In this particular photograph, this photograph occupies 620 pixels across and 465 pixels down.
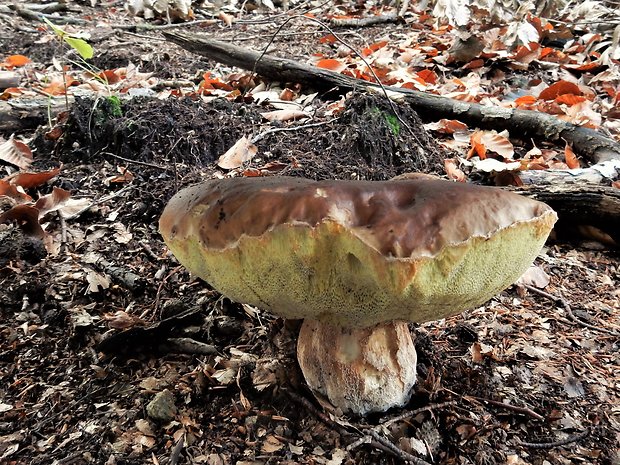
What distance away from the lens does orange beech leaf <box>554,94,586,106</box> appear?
4141 mm

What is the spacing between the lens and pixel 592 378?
1851 mm

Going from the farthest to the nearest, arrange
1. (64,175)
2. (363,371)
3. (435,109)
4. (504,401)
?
(435,109) → (64,175) → (504,401) → (363,371)

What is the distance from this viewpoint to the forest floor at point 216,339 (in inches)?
61.5

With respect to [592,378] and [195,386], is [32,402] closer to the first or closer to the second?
[195,386]

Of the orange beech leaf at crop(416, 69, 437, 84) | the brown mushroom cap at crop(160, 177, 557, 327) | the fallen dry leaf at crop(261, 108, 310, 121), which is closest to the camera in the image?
the brown mushroom cap at crop(160, 177, 557, 327)

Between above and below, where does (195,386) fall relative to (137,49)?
above

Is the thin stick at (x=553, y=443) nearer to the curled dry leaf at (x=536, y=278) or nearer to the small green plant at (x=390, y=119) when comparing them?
the curled dry leaf at (x=536, y=278)

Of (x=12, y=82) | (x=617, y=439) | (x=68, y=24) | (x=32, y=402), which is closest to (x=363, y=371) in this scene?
(x=617, y=439)

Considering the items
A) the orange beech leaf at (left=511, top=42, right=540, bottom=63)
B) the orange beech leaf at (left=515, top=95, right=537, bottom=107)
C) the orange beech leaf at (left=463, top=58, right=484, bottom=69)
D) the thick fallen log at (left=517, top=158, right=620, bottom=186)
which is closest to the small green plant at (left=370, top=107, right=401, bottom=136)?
the thick fallen log at (left=517, top=158, right=620, bottom=186)

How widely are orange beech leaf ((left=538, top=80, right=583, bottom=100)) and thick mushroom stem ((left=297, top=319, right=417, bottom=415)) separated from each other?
354cm

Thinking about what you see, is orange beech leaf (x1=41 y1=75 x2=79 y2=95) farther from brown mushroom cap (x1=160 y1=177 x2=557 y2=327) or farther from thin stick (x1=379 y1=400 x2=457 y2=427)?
thin stick (x1=379 y1=400 x2=457 y2=427)

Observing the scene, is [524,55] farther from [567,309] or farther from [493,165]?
[567,309]

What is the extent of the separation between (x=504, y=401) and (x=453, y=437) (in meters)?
0.25

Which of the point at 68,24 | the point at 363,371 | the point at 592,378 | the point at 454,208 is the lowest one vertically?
the point at 68,24
